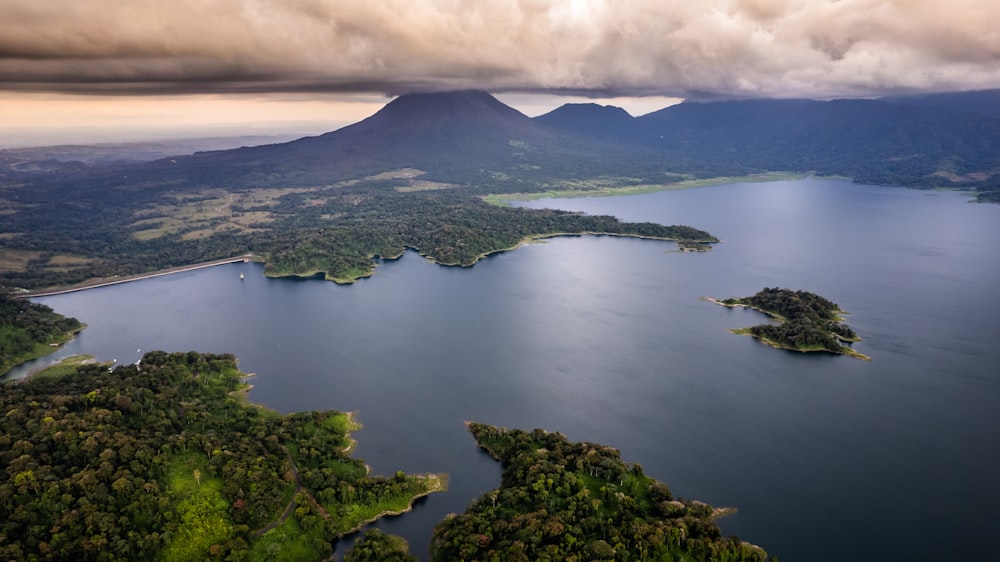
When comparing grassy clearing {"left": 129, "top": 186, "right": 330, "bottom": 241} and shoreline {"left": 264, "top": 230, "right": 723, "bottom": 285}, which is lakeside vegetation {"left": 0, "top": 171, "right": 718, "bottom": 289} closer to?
grassy clearing {"left": 129, "top": 186, "right": 330, "bottom": 241}

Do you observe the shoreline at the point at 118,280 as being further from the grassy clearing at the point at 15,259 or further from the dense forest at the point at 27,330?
the grassy clearing at the point at 15,259

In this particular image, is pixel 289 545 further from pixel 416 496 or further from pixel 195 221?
pixel 195 221

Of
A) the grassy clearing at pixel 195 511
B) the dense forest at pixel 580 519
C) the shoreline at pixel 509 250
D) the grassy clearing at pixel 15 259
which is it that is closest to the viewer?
the dense forest at pixel 580 519

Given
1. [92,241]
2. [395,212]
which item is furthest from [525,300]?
[92,241]

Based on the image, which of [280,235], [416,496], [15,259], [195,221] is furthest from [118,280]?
[416,496]

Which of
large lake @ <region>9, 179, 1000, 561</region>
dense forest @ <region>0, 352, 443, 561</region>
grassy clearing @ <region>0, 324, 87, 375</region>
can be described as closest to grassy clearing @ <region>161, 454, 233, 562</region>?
dense forest @ <region>0, 352, 443, 561</region>

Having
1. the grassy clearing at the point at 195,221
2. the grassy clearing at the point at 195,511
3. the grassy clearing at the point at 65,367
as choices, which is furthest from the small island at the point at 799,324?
the grassy clearing at the point at 195,221

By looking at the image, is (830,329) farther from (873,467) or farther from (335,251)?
(335,251)
